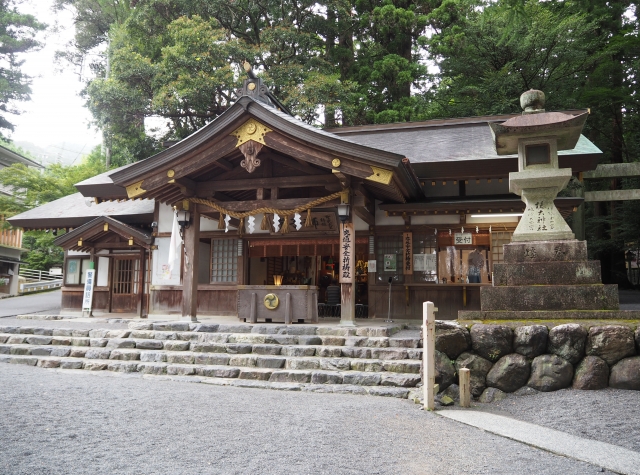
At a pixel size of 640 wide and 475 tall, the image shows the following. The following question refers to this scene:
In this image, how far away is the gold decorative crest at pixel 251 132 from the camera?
9656mm

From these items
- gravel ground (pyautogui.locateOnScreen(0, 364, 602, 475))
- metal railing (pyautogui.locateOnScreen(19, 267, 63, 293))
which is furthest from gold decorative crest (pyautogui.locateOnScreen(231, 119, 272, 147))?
metal railing (pyautogui.locateOnScreen(19, 267, 63, 293))

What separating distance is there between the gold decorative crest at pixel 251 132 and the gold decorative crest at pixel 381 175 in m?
2.32

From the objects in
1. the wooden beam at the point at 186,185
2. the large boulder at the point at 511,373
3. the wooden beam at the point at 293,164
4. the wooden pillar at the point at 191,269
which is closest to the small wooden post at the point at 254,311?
the wooden pillar at the point at 191,269

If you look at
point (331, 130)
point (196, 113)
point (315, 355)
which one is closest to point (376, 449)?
point (315, 355)

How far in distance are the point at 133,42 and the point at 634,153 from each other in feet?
71.7

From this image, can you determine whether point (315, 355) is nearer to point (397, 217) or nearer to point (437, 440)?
point (437, 440)

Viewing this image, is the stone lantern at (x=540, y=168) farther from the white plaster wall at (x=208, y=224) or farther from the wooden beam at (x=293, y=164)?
the white plaster wall at (x=208, y=224)

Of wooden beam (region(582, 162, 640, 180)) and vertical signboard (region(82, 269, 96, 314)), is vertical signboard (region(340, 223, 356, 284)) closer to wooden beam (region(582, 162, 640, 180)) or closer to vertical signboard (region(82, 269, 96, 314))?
vertical signboard (region(82, 269, 96, 314))

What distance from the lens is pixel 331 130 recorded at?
15.8m

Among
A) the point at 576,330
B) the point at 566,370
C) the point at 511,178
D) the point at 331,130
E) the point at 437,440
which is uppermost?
the point at 331,130

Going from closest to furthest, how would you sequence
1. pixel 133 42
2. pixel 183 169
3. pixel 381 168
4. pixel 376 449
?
pixel 376 449 < pixel 381 168 < pixel 183 169 < pixel 133 42

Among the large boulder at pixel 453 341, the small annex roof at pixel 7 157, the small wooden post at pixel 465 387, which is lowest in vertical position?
the small wooden post at pixel 465 387

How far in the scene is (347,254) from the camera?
9820 mm

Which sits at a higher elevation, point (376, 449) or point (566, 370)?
point (566, 370)
